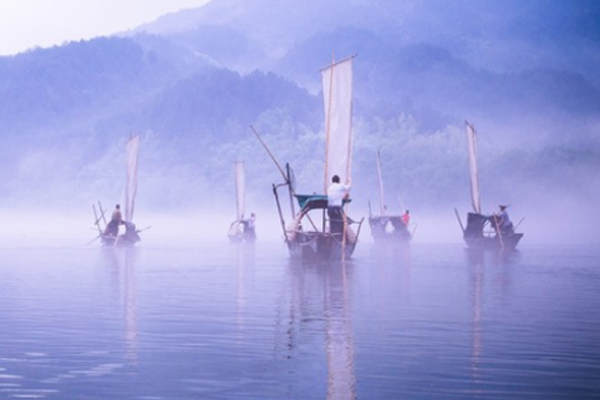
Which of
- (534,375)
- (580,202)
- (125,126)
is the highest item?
(125,126)

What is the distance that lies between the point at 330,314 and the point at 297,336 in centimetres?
306

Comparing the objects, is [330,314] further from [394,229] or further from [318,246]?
[394,229]

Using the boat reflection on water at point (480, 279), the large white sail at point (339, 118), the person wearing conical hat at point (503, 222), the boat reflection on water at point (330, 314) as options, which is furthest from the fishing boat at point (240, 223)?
the boat reflection on water at point (330, 314)

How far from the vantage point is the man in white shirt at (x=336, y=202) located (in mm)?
32281

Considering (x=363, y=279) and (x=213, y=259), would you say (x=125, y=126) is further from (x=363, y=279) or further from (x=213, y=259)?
→ (x=363, y=279)

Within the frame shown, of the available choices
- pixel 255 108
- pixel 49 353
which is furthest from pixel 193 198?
pixel 49 353

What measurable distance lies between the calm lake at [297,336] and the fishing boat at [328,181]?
20.6 feet

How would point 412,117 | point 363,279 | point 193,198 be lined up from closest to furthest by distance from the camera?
point 363,279 < point 193,198 < point 412,117

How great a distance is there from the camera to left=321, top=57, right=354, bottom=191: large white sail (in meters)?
36.4

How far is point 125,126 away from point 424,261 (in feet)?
494

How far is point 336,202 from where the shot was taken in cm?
3259

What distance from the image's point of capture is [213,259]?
3753cm

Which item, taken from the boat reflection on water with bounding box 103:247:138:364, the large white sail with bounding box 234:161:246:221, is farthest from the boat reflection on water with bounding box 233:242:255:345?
the large white sail with bounding box 234:161:246:221

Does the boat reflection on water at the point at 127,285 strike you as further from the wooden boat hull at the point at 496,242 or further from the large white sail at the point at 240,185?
the wooden boat hull at the point at 496,242
